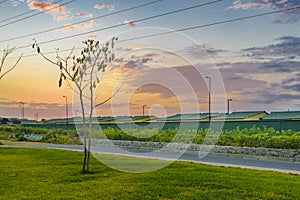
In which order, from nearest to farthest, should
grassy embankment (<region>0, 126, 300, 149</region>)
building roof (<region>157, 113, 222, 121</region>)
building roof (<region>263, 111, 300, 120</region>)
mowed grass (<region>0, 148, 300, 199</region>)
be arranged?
mowed grass (<region>0, 148, 300, 199</region>), grassy embankment (<region>0, 126, 300, 149</region>), building roof (<region>157, 113, 222, 121</region>), building roof (<region>263, 111, 300, 120</region>)

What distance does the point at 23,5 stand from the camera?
18547 millimetres

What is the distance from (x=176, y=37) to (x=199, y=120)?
7566 mm

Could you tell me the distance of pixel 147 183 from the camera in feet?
27.4

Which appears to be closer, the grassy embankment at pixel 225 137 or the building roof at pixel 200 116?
the grassy embankment at pixel 225 137

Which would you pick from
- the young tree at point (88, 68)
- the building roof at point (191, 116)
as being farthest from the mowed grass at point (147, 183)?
the building roof at point (191, 116)

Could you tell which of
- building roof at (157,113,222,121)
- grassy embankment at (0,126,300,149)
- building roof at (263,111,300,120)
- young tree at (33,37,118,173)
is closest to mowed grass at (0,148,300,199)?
young tree at (33,37,118,173)

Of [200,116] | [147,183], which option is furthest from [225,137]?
[147,183]

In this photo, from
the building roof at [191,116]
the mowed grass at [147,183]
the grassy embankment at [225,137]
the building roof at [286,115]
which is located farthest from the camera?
the building roof at [286,115]

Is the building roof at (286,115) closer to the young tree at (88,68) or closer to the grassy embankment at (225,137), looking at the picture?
the grassy embankment at (225,137)

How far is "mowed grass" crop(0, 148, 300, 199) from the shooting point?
24.0ft

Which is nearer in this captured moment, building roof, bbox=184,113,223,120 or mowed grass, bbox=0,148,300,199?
mowed grass, bbox=0,148,300,199

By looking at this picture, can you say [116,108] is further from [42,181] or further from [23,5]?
[23,5]

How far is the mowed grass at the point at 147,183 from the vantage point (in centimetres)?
730

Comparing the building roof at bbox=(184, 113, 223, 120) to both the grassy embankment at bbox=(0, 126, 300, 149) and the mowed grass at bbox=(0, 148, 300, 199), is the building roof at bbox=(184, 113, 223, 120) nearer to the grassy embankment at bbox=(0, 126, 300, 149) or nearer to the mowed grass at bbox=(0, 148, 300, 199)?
the grassy embankment at bbox=(0, 126, 300, 149)
